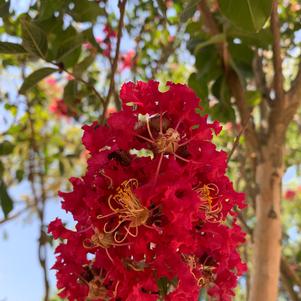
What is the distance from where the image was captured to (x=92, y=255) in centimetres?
62

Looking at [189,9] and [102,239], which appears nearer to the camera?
[102,239]

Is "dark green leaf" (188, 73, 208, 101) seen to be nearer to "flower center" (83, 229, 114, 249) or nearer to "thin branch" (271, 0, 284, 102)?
"thin branch" (271, 0, 284, 102)

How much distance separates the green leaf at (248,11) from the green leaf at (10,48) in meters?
0.34

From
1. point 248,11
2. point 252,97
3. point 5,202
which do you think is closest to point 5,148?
→ point 5,202

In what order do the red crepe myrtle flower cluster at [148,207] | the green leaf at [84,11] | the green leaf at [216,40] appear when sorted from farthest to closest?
1. the green leaf at [216,40]
2. the green leaf at [84,11]
3. the red crepe myrtle flower cluster at [148,207]

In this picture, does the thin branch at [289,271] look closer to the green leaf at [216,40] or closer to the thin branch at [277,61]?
the thin branch at [277,61]

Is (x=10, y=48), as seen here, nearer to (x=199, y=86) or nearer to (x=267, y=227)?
(x=199, y=86)

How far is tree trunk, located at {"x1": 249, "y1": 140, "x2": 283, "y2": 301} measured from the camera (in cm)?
110

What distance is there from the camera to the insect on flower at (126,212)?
1.78ft

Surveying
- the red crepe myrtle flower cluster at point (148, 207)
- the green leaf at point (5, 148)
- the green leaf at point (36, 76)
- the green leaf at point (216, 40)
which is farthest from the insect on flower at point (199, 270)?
the green leaf at point (5, 148)

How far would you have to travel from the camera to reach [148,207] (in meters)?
0.54

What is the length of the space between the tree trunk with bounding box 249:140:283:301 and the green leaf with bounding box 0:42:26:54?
661 millimetres

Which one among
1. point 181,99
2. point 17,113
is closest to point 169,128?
point 181,99

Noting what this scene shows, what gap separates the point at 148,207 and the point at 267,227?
2.26 ft
